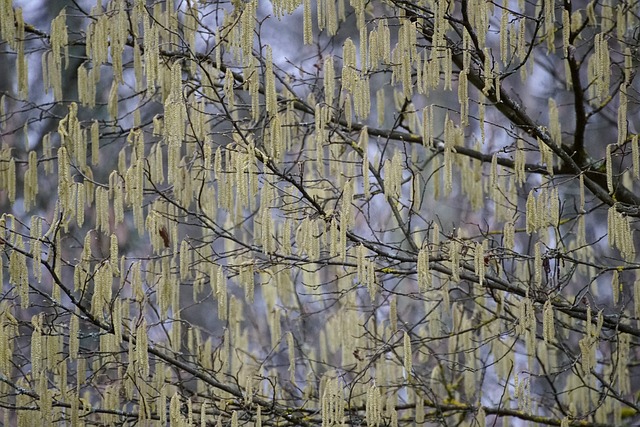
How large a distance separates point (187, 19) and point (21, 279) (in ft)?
5.42

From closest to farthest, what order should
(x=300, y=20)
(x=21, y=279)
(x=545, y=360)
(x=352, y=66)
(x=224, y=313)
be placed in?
(x=21, y=279)
(x=352, y=66)
(x=224, y=313)
(x=545, y=360)
(x=300, y=20)

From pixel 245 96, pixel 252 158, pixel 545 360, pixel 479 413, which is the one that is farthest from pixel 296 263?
pixel 245 96

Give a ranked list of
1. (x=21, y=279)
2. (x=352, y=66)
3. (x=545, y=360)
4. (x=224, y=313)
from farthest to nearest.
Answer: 1. (x=545, y=360)
2. (x=224, y=313)
3. (x=352, y=66)
4. (x=21, y=279)

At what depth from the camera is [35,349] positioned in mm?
3711

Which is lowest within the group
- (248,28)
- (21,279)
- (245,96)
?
(21,279)

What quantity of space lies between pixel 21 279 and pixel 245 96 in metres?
4.88

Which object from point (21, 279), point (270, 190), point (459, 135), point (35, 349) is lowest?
point (35, 349)

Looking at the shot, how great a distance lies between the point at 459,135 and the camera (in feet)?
15.8

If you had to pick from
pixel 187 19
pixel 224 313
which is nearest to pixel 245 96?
pixel 187 19

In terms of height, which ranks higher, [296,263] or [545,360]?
[296,263]

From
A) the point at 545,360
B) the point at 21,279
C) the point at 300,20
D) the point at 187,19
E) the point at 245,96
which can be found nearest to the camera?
the point at 21,279

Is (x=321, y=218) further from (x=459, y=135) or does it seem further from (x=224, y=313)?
(x=459, y=135)

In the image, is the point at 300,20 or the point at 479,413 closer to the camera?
the point at 479,413

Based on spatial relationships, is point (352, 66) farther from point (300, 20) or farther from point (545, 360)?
point (300, 20)
